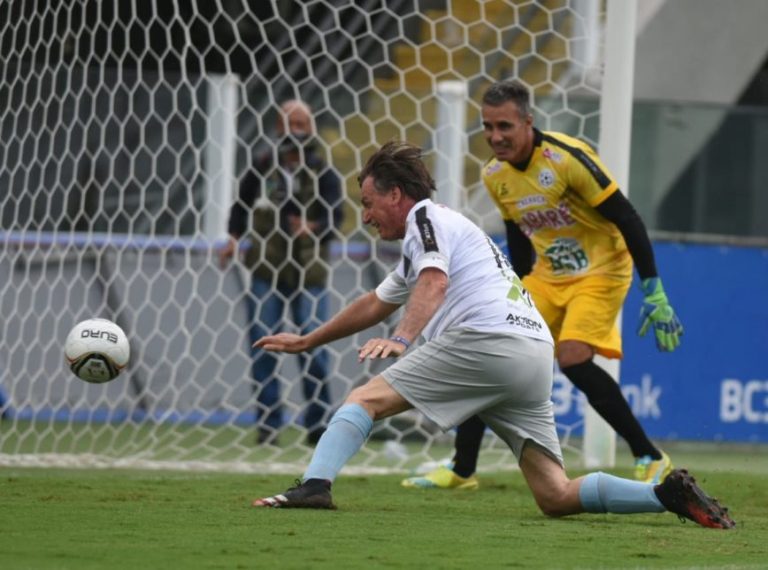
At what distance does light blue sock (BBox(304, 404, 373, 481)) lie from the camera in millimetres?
6055

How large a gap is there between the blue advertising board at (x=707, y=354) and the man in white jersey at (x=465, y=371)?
4925mm

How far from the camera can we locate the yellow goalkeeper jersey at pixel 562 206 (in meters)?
7.57

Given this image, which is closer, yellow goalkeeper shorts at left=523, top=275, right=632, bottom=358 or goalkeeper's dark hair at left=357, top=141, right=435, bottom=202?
goalkeeper's dark hair at left=357, top=141, right=435, bottom=202

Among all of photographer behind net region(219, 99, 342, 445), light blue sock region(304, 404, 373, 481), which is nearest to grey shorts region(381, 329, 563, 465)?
light blue sock region(304, 404, 373, 481)

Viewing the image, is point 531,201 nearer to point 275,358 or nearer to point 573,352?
point 573,352

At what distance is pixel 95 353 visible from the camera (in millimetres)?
6684

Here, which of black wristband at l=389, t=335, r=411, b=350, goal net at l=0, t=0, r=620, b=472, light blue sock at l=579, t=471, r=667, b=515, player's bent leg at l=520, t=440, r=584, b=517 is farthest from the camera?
goal net at l=0, t=0, r=620, b=472

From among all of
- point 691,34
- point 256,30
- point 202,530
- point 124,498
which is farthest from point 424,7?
point 202,530

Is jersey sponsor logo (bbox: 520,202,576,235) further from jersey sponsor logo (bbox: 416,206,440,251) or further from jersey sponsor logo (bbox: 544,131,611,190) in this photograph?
jersey sponsor logo (bbox: 416,206,440,251)

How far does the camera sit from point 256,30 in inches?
477

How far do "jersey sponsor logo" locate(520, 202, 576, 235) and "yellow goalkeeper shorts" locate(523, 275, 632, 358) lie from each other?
0.30m

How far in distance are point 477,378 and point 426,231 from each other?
599 mm

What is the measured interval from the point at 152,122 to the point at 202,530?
19.4 feet

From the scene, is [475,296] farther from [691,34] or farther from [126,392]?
[691,34]
